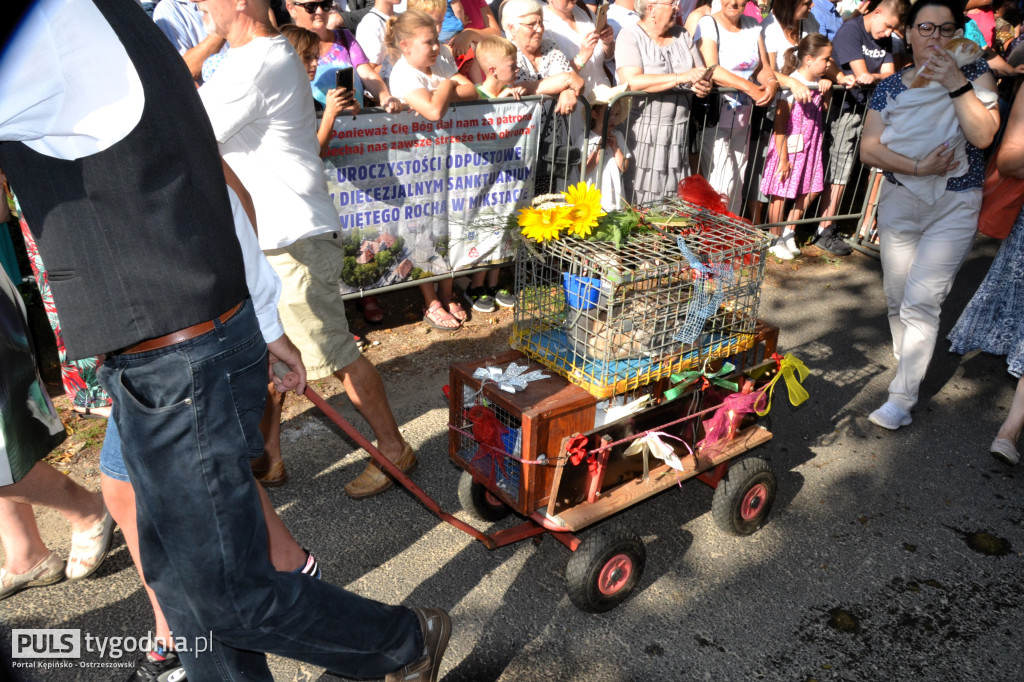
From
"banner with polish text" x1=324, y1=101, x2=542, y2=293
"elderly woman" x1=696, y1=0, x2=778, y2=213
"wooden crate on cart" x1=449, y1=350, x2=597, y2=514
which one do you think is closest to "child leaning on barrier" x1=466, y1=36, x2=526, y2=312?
"banner with polish text" x1=324, y1=101, x2=542, y2=293

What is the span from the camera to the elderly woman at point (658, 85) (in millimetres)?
6113

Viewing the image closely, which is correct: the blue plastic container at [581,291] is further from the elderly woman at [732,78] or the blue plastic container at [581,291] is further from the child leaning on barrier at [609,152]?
the elderly woman at [732,78]

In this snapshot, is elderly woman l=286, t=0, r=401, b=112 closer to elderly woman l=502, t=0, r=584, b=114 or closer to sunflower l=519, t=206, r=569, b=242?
elderly woman l=502, t=0, r=584, b=114

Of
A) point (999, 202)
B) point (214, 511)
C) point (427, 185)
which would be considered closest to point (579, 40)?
point (427, 185)

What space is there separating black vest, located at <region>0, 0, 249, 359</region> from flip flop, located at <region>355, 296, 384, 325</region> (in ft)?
12.1

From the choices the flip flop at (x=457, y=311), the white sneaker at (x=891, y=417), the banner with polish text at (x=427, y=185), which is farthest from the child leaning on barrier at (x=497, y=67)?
the white sneaker at (x=891, y=417)

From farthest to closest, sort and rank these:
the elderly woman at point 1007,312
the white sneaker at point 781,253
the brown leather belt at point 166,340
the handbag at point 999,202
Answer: the white sneaker at point 781,253 → the handbag at point 999,202 → the elderly woman at point 1007,312 → the brown leather belt at point 166,340

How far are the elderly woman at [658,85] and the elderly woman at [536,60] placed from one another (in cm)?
54

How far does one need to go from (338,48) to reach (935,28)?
3.57m

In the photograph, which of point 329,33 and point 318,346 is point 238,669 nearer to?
point 318,346

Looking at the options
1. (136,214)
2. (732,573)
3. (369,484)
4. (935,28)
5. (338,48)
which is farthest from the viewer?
(338,48)

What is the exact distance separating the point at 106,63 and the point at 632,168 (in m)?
5.12

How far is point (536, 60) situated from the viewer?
599 cm

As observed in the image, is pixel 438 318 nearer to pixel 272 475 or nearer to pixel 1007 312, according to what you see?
pixel 272 475
